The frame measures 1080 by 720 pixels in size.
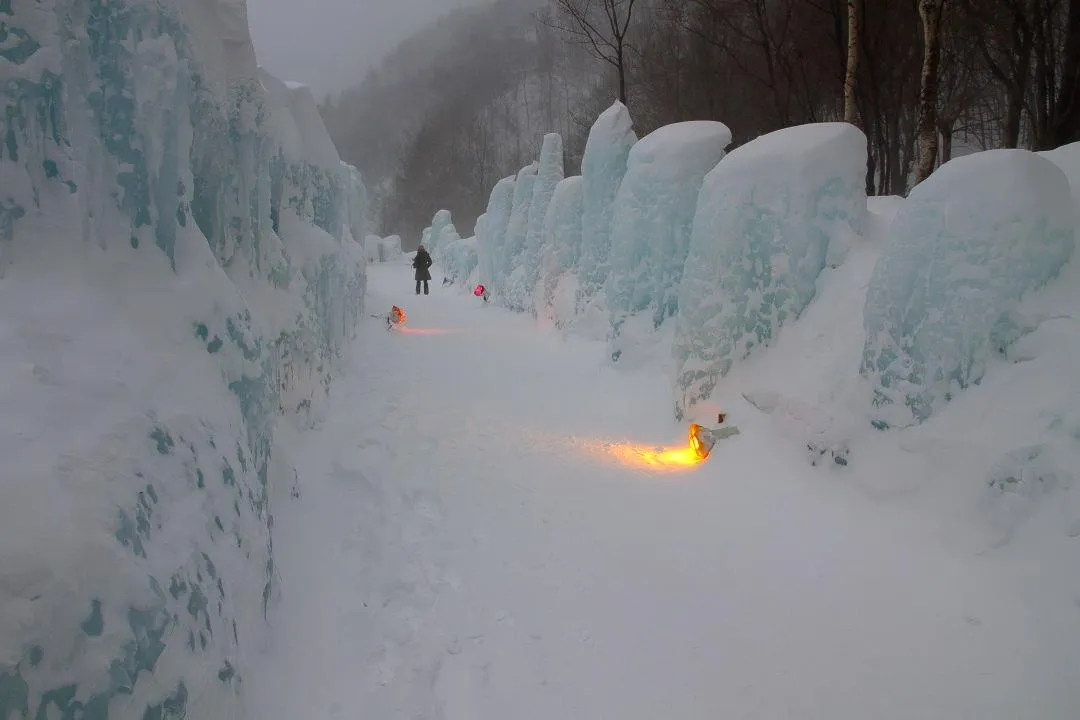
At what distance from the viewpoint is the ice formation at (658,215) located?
6.97 meters

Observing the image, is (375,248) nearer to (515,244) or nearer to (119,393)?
(515,244)

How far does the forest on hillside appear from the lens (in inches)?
400

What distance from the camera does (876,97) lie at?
39.9 ft

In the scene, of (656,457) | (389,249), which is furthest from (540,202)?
(389,249)

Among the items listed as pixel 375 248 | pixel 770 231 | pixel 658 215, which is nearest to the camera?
pixel 770 231

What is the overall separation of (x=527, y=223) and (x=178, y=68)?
1275cm

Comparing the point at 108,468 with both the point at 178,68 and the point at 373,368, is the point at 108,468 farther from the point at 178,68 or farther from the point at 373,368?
the point at 373,368

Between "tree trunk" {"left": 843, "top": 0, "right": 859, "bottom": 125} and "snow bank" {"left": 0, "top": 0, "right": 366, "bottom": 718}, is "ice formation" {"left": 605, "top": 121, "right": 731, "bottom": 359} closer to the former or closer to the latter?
"tree trunk" {"left": 843, "top": 0, "right": 859, "bottom": 125}

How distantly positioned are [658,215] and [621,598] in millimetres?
5273

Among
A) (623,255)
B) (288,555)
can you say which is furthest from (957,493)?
(623,255)

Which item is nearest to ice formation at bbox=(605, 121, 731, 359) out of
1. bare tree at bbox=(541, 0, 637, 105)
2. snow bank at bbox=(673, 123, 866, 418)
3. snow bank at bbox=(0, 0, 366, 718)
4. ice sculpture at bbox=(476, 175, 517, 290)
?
snow bank at bbox=(673, 123, 866, 418)

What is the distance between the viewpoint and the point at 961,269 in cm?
339

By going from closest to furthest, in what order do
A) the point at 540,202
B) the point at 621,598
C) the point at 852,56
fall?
the point at 621,598 → the point at 852,56 → the point at 540,202

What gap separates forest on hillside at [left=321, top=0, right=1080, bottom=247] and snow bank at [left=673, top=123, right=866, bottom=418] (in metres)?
3.99
